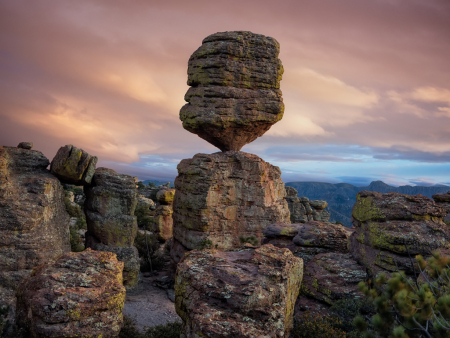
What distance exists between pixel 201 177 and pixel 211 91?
7.01 meters

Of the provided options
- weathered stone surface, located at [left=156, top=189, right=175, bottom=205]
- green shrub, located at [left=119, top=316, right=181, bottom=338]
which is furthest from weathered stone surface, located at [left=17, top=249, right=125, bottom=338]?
weathered stone surface, located at [left=156, top=189, right=175, bottom=205]

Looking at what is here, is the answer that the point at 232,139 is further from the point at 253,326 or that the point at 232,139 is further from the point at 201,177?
the point at 253,326

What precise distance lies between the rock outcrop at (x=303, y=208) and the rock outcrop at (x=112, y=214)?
4018cm

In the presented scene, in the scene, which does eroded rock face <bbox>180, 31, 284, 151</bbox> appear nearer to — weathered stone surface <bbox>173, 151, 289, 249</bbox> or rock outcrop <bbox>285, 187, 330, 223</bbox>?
weathered stone surface <bbox>173, 151, 289, 249</bbox>

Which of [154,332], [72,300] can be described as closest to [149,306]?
[154,332]

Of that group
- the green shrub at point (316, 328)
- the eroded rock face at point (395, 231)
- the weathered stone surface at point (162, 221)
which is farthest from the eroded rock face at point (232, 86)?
the green shrub at point (316, 328)

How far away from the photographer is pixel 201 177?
23797 millimetres

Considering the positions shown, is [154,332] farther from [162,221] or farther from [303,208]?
[303,208]

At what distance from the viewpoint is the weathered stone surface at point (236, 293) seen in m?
7.31

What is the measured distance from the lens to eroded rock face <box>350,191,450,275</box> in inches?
512

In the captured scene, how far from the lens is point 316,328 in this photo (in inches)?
418

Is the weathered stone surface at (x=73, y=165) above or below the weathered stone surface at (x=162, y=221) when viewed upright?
above

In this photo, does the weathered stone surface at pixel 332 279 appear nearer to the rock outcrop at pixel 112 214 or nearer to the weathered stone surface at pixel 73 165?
the rock outcrop at pixel 112 214

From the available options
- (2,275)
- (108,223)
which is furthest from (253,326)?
(108,223)
